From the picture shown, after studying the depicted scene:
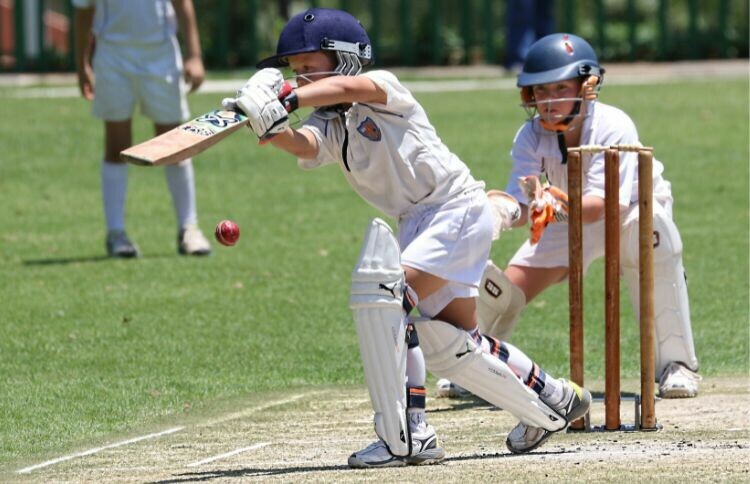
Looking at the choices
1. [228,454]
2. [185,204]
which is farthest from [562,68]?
[185,204]

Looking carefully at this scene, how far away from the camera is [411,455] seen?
5.54 m

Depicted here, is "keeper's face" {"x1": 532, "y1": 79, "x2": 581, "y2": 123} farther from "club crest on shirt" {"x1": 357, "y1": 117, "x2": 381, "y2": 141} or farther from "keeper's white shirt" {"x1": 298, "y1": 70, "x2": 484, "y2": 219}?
"club crest on shirt" {"x1": 357, "y1": 117, "x2": 381, "y2": 141}

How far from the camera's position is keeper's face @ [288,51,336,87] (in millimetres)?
5688

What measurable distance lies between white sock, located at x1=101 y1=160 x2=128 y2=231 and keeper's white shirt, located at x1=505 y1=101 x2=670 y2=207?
4.64 m

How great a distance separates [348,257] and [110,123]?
1.91m

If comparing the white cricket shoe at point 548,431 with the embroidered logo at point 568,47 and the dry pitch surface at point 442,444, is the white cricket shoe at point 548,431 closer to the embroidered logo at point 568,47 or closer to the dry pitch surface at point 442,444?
the dry pitch surface at point 442,444

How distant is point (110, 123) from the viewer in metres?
11.2

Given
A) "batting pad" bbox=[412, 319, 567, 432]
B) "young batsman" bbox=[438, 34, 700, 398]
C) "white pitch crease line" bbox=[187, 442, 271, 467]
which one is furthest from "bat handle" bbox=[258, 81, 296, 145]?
"young batsman" bbox=[438, 34, 700, 398]

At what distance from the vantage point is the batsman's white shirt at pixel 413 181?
566cm

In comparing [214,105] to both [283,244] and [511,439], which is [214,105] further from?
[511,439]

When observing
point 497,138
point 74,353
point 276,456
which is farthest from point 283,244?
point 276,456

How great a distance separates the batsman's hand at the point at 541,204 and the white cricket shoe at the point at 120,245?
516cm

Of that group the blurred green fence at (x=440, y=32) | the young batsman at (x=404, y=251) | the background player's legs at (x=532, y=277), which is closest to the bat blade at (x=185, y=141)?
the young batsman at (x=404, y=251)

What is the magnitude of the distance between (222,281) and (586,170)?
3.91m
